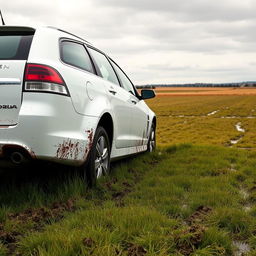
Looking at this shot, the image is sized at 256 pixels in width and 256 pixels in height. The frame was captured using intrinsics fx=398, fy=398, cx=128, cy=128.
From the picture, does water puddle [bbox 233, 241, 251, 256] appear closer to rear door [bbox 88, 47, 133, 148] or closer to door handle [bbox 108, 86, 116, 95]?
rear door [bbox 88, 47, 133, 148]

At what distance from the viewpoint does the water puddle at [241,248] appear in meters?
2.76

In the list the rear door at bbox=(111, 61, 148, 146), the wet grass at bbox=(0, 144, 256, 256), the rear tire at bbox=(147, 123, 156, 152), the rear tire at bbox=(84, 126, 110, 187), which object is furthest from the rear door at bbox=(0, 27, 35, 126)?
the rear tire at bbox=(147, 123, 156, 152)

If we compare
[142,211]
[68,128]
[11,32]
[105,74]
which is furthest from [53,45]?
[142,211]

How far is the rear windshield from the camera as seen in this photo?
368 cm

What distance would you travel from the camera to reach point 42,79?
3572 mm

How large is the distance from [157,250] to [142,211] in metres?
0.75

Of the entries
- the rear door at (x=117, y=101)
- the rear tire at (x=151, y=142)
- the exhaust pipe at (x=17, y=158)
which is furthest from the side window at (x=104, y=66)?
the rear tire at (x=151, y=142)

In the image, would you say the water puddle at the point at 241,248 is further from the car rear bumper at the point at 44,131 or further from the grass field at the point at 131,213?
the car rear bumper at the point at 44,131

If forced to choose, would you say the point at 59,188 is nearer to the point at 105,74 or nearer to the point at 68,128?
the point at 68,128

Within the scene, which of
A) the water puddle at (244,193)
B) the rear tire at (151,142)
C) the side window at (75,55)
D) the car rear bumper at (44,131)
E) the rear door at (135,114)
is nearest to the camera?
the car rear bumper at (44,131)

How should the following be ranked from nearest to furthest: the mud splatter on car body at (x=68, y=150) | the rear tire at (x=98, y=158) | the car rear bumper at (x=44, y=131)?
1. the car rear bumper at (x=44, y=131)
2. the mud splatter on car body at (x=68, y=150)
3. the rear tire at (x=98, y=158)

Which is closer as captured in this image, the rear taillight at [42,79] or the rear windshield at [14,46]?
the rear taillight at [42,79]

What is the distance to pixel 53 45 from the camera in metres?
3.93

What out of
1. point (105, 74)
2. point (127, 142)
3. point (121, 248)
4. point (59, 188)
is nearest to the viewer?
point (121, 248)
